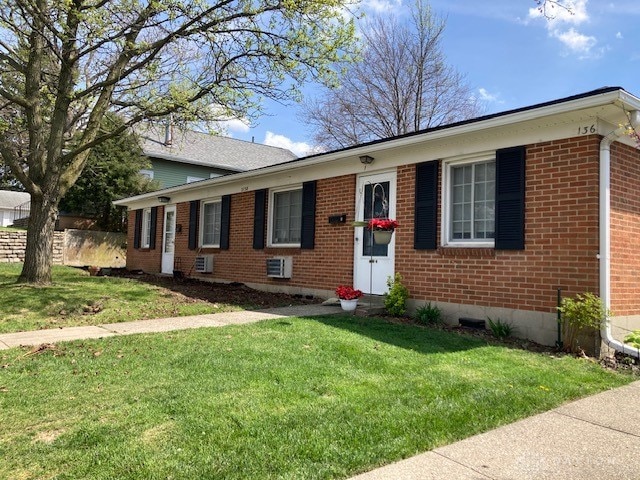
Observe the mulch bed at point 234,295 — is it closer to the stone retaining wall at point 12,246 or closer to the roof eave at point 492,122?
the roof eave at point 492,122

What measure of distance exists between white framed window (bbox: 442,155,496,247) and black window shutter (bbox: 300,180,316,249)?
3.17m

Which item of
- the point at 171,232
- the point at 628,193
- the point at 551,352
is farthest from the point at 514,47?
the point at 171,232

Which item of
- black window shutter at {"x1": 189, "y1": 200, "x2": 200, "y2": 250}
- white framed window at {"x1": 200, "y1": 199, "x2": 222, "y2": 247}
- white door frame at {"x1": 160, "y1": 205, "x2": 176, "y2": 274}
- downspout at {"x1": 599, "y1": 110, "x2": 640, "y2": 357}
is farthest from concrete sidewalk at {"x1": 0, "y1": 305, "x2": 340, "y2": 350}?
white door frame at {"x1": 160, "y1": 205, "x2": 176, "y2": 274}

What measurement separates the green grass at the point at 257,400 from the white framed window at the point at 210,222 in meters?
7.47

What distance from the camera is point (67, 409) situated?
3.37 meters

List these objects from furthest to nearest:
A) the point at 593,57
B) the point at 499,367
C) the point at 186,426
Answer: the point at 593,57 < the point at 499,367 < the point at 186,426

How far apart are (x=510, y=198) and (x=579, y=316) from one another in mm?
1831

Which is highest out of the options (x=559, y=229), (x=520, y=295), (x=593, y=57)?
(x=593, y=57)

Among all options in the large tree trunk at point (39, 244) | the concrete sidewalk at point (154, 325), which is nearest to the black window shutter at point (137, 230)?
the large tree trunk at point (39, 244)

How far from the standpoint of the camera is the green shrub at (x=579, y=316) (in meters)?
5.42

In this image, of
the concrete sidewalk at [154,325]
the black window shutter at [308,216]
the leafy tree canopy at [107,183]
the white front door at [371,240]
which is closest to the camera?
the concrete sidewalk at [154,325]

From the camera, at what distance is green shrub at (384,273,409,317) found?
25.0 ft

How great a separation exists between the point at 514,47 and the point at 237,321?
6.54 metres

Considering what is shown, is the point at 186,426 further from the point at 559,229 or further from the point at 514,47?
the point at 514,47
